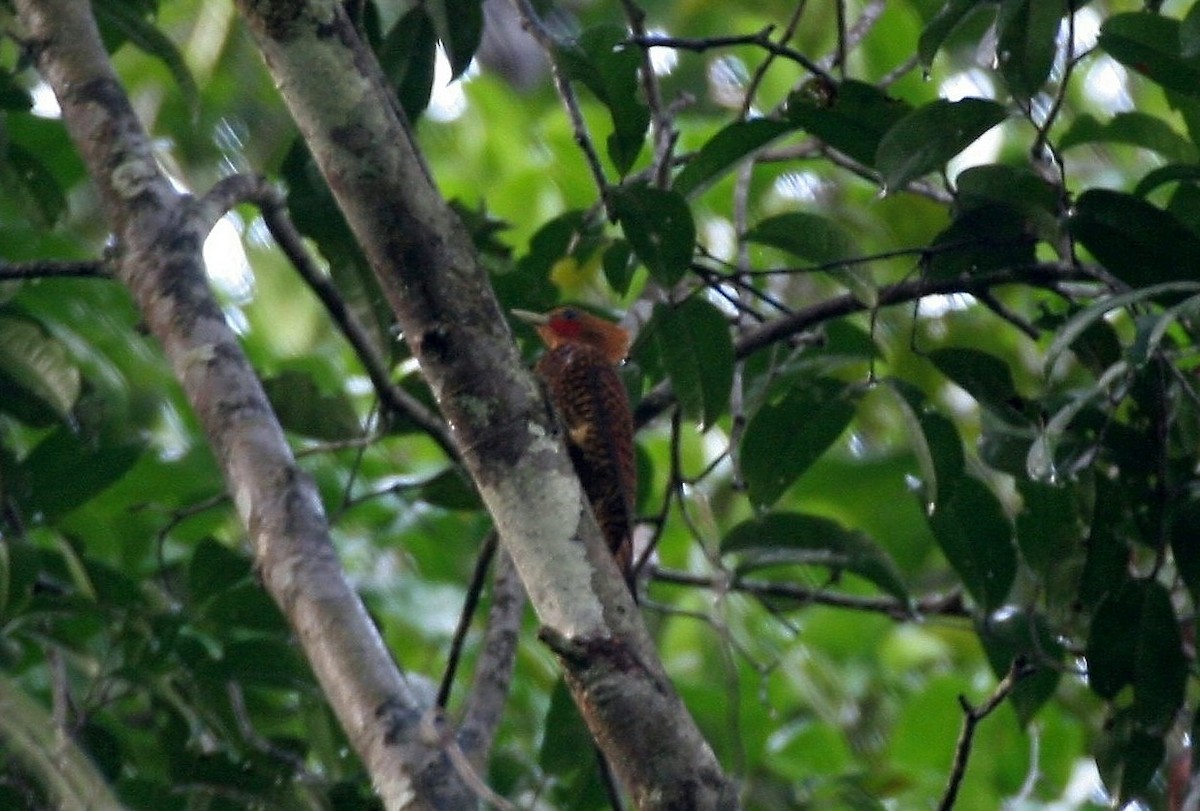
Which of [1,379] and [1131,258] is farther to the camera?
[1,379]

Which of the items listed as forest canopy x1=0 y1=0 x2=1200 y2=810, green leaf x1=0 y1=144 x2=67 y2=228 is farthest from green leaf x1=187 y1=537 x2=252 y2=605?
green leaf x1=0 y1=144 x2=67 y2=228

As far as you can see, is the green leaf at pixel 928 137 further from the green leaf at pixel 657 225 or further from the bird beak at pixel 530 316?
the bird beak at pixel 530 316

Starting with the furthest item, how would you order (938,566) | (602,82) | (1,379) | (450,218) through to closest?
(938,566)
(1,379)
(602,82)
(450,218)

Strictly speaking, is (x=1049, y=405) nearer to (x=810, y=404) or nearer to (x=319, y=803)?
(x=810, y=404)

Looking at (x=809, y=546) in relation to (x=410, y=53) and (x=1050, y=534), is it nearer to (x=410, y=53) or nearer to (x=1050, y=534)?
(x=1050, y=534)

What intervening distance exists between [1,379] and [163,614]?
68 centimetres

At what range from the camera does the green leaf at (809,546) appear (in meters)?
3.41

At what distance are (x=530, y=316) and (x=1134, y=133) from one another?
1.32 m

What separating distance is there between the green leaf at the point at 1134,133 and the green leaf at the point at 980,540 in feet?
2.36

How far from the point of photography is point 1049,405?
2996 millimetres

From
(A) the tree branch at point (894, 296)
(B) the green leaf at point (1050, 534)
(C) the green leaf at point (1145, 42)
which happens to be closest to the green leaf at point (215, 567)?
(A) the tree branch at point (894, 296)

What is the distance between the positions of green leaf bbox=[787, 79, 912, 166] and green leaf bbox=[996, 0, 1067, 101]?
0.19m

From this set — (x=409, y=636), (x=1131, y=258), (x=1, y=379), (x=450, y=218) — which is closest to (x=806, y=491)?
(x=409, y=636)

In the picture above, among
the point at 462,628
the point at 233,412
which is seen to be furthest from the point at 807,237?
the point at 233,412
